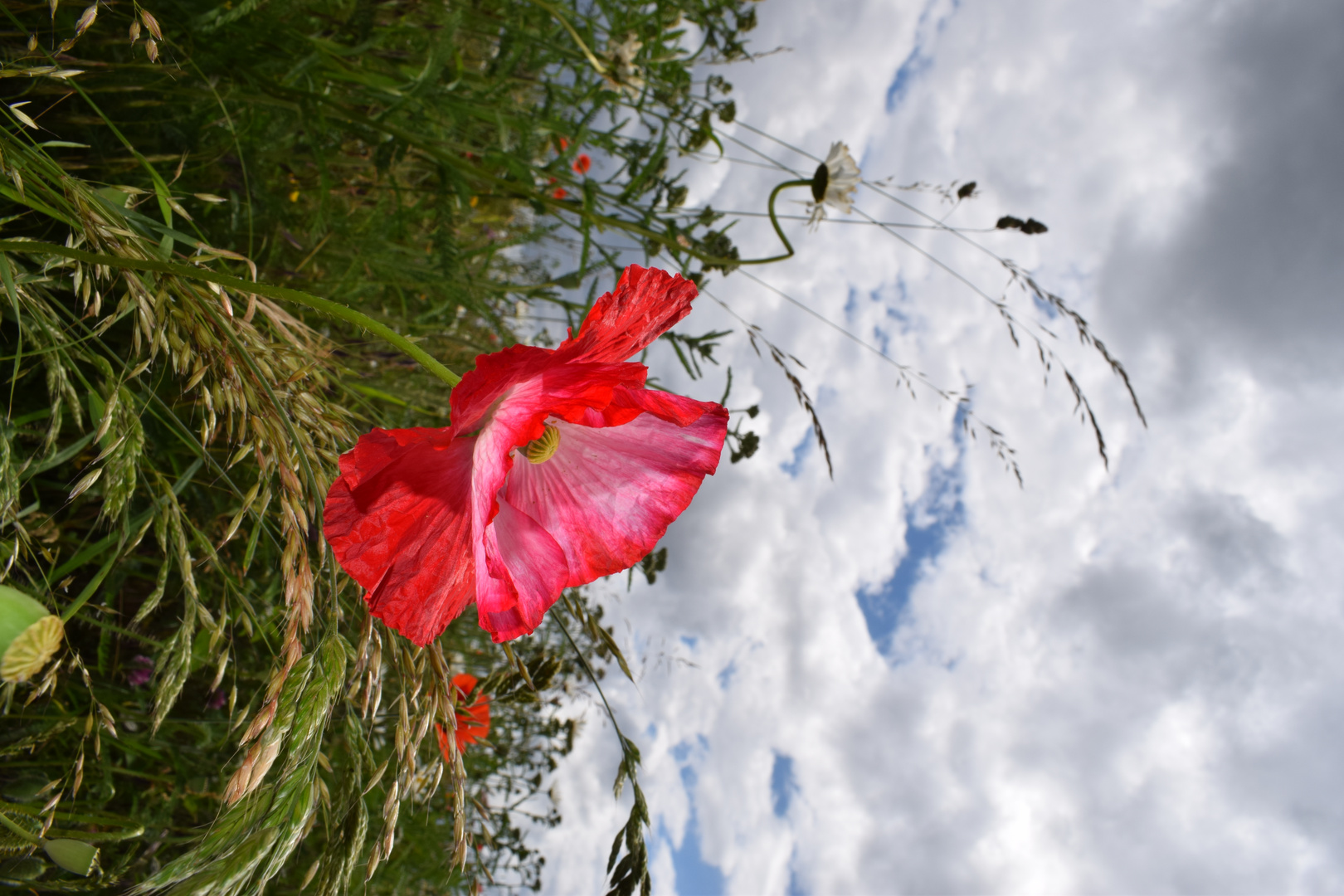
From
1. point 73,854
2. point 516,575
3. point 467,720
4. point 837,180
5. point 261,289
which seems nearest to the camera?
point 261,289

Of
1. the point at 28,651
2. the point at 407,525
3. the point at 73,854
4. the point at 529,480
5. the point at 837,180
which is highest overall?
the point at 837,180

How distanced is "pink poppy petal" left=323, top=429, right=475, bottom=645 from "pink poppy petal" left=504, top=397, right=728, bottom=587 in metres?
0.16

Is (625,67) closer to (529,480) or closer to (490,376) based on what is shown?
(529,480)

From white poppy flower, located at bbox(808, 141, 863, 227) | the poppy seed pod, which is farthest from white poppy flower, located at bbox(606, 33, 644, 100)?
the poppy seed pod

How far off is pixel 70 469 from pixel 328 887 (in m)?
0.94

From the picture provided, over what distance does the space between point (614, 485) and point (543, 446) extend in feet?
0.35

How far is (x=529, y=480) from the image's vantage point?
0.91m

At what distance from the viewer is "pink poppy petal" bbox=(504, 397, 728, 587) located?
875 millimetres

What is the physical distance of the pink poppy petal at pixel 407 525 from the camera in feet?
2.15

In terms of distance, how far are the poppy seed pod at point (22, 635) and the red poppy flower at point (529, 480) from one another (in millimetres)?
221

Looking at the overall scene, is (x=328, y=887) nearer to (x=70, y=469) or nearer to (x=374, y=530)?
(x=374, y=530)

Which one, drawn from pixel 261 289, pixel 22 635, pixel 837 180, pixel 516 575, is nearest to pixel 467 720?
pixel 516 575

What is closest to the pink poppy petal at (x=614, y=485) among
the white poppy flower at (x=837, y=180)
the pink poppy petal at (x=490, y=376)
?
the pink poppy petal at (x=490, y=376)

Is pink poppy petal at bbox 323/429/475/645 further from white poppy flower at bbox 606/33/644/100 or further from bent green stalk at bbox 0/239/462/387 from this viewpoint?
white poppy flower at bbox 606/33/644/100
